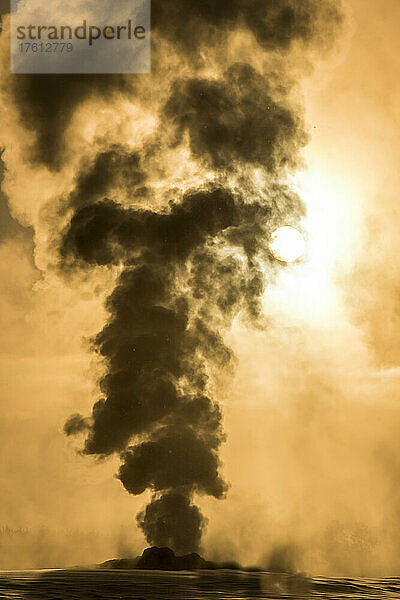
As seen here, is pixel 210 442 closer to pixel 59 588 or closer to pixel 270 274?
pixel 270 274

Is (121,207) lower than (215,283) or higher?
higher

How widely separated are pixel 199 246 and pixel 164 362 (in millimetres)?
3560

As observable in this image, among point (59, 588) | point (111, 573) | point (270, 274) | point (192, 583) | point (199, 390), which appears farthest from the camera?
point (270, 274)

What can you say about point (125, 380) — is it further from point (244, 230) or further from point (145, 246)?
point (244, 230)

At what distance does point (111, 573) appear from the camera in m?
21.4

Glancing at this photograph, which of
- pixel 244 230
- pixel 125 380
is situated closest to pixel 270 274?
pixel 244 230

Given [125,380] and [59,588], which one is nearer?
[59,588]

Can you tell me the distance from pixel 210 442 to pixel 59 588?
7.26 metres

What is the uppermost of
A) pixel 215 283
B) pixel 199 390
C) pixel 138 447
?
pixel 215 283

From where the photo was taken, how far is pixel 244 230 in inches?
966

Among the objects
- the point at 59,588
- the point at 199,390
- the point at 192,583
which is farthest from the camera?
the point at 199,390

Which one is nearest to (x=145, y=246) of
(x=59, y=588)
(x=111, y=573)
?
(x=111, y=573)

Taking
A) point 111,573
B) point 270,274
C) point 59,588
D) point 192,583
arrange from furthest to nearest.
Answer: point 270,274, point 111,573, point 192,583, point 59,588

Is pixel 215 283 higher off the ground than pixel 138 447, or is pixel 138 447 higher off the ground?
pixel 215 283
